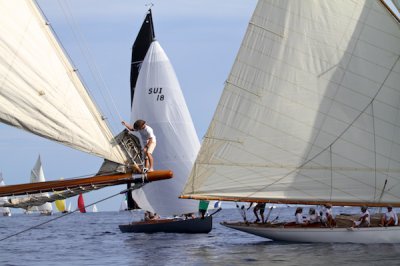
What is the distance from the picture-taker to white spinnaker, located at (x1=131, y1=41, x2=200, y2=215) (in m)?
54.2

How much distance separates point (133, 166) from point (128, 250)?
23588 mm

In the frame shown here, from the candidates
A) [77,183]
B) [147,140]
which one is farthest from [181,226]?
[77,183]

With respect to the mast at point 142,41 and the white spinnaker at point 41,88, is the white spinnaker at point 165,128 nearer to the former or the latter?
the mast at point 142,41

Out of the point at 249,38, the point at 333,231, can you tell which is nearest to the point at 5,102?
the point at 249,38

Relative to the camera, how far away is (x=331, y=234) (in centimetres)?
3906

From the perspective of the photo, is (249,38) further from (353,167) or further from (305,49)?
(353,167)

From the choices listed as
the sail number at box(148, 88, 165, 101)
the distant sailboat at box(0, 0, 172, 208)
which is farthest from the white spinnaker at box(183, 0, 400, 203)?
the sail number at box(148, 88, 165, 101)

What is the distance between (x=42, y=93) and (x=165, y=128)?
117ft

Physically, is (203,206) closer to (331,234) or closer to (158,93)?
(158,93)

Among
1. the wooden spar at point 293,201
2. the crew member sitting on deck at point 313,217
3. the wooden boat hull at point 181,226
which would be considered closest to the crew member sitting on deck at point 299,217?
the crew member sitting on deck at point 313,217

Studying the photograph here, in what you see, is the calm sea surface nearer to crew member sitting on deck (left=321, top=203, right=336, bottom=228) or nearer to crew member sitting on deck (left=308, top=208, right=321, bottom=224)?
crew member sitting on deck (left=321, top=203, right=336, bottom=228)

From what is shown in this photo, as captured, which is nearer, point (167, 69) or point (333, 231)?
point (333, 231)

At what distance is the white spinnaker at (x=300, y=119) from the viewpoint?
37.1 m

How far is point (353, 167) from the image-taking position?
3709cm
